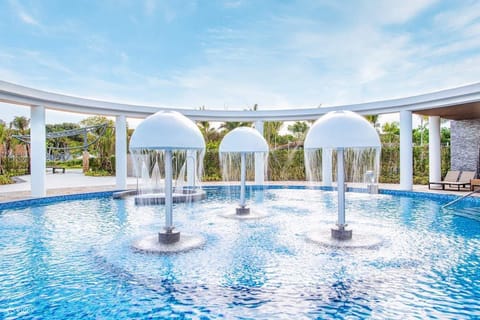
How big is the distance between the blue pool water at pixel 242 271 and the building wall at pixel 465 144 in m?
10.7

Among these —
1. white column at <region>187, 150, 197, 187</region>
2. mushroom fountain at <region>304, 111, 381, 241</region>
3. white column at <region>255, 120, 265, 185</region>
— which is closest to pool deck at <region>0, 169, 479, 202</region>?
white column at <region>255, 120, 265, 185</region>

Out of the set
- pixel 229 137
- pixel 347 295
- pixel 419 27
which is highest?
pixel 419 27

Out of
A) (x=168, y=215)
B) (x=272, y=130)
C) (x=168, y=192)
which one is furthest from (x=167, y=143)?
(x=272, y=130)

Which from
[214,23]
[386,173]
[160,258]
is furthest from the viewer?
[386,173]

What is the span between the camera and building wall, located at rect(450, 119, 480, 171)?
19.4 metres

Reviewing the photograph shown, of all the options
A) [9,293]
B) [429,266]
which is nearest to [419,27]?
[429,266]

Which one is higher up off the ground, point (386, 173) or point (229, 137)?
point (229, 137)

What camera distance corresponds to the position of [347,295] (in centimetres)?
524

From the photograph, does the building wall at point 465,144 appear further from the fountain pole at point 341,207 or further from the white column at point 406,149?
the fountain pole at point 341,207

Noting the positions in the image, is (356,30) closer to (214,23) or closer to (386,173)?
(214,23)

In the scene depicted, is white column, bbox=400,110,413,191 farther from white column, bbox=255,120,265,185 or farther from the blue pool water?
white column, bbox=255,120,265,185

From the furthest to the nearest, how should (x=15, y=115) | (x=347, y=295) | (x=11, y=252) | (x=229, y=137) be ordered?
(x=15, y=115) → (x=229, y=137) → (x=11, y=252) → (x=347, y=295)

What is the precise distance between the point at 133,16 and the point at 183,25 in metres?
2.45

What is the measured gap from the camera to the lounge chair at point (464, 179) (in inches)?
683
